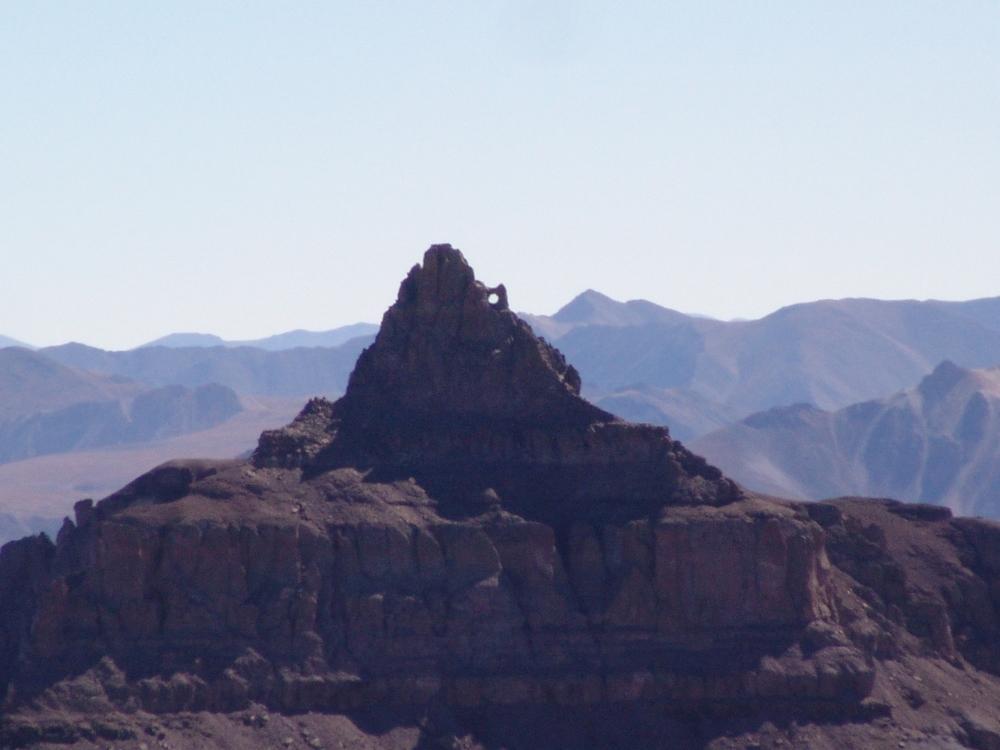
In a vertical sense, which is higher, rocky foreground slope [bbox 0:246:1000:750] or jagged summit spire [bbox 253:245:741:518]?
jagged summit spire [bbox 253:245:741:518]

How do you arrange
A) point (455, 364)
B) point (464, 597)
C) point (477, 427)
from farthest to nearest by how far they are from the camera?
point (455, 364) < point (477, 427) < point (464, 597)

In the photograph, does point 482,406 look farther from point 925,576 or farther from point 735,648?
point 925,576

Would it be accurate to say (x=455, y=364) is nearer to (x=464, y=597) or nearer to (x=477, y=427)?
(x=477, y=427)

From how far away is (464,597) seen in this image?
6344 cm

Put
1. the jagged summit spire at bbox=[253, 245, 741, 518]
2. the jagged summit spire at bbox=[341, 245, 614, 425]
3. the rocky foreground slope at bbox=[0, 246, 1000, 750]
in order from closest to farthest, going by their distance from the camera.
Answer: the rocky foreground slope at bbox=[0, 246, 1000, 750] < the jagged summit spire at bbox=[253, 245, 741, 518] < the jagged summit spire at bbox=[341, 245, 614, 425]

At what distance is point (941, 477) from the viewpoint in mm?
198750

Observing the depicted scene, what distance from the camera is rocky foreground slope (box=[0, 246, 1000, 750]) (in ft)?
192

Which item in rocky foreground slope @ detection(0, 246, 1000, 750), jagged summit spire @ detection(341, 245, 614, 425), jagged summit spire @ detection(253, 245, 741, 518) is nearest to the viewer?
rocky foreground slope @ detection(0, 246, 1000, 750)

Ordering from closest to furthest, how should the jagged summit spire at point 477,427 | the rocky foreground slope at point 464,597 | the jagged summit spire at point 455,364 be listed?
the rocky foreground slope at point 464,597 < the jagged summit spire at point 477,427 < the jagged summit spire at point 455,364

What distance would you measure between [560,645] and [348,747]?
31.1 ft

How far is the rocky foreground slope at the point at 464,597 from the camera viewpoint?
2308 inches

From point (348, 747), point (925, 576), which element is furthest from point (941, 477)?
point (348, 747)

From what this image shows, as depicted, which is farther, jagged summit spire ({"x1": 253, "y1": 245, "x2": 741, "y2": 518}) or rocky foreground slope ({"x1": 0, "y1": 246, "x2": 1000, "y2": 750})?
jagged summit spire ({"x1": 253, "y1": 245, "x2": 741, "y2": 518})

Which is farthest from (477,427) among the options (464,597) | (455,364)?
(464,597)
